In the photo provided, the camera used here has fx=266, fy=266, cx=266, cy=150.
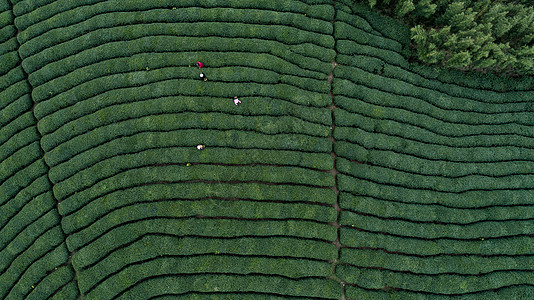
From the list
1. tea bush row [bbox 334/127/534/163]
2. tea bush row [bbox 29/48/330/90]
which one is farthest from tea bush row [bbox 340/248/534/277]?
tea bush row [bbox 29/48/330/90]

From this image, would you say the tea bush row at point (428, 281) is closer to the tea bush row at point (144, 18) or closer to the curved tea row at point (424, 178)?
the curved tea row at point (424, 178)

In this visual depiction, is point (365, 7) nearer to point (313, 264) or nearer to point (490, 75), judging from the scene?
point (490, 75)

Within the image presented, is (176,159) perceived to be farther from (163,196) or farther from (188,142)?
(163,196)

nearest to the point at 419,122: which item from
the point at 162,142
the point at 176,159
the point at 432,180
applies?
the point at 432,180

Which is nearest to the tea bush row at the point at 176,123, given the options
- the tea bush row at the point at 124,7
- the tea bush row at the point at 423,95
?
the tea bush row at the point at 423,95

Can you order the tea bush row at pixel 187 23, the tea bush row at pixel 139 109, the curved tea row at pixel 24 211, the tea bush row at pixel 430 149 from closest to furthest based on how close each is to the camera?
the curved tea row at pixel 24 211
the tea bush row at pixel 139 109
the tea bush row at pixel 430 149
the tea bush row at pixel 187 23

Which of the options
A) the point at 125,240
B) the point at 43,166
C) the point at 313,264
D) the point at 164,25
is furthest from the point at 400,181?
the point at 43,166

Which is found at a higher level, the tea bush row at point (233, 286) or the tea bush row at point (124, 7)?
the tea bush row at point (124, 7)

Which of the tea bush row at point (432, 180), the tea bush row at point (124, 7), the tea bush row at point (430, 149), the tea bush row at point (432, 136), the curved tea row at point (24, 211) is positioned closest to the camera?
the curved tea row at point (24, 211)

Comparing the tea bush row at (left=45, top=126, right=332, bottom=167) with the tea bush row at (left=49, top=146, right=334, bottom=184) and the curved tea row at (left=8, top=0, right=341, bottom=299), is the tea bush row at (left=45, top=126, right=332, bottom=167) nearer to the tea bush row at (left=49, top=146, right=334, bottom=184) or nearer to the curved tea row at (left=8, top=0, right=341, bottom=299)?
the curved tea row at (left=8, top=0, right=341, bottom=299)
